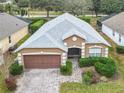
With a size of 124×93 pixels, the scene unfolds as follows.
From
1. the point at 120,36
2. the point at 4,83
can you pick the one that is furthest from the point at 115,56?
the point at 4,83

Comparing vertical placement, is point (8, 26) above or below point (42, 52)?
above

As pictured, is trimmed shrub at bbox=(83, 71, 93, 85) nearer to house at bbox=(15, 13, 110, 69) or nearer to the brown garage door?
house at bbox=(15, 13, 110, 69)

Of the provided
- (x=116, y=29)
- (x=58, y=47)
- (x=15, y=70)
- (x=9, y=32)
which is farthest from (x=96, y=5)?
(x=15, y=70)

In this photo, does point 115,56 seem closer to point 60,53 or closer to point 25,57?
point 60,53

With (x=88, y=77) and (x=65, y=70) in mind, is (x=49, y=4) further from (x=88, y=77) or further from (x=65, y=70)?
(x=88, y=77)

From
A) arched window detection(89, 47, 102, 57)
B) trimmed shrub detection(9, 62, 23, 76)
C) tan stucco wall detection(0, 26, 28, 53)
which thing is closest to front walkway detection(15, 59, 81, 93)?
trimmed shrub detection(9, 62, 23, 76)

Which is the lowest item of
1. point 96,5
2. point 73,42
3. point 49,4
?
point 96,5

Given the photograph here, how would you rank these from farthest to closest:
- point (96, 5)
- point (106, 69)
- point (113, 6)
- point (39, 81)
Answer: point (96, 5)
point (113, 6)
point (106, 69)
point (39, 81)
